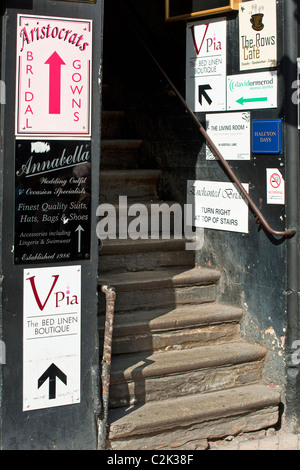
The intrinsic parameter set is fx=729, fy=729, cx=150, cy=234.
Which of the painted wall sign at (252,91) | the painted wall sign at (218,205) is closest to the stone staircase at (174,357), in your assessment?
the painted wall sign at (218,205)

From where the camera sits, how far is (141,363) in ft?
17.5

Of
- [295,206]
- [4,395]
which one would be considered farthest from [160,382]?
[295,206]

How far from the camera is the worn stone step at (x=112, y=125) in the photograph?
7262mm

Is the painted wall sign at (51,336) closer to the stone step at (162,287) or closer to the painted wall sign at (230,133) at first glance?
the stone step at (162,287)

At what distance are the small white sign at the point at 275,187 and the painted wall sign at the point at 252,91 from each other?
51 cm

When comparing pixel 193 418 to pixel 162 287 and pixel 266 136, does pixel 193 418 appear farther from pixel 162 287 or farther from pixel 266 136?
pixel 266 136

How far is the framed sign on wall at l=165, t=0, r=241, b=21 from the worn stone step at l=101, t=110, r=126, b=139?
1241 millimetres

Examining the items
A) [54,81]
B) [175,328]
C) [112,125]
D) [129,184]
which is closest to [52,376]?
[175,328]

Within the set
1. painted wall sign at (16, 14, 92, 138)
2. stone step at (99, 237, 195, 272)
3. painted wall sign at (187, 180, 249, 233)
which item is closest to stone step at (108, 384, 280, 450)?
stone step at (99, 237, 195, 272)

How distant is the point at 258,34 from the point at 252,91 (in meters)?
0.43

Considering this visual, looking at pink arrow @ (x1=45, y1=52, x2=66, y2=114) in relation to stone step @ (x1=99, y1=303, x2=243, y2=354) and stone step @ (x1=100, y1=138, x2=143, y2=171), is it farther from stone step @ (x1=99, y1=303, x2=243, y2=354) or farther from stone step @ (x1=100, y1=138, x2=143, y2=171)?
stone step @ (x1=100, y1=138, x2=143, y2=171)

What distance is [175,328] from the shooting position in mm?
5680

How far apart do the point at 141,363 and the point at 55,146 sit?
176 centimetres

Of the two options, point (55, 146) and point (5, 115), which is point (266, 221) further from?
point (5, 115)
